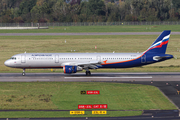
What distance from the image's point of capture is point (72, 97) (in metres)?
33.1

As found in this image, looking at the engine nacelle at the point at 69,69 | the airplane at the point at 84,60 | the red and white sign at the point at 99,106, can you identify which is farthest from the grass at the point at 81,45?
the red and white sign at the point at 99,106

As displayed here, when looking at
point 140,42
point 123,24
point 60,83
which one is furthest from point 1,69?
point 123,24

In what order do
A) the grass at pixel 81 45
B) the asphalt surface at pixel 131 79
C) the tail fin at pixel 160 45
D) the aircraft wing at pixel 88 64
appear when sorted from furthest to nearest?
the grass at pixel 81 45
the tail fin at pixel 160 45
the aircraft wing at pixel 88 64
the asphalt surface at pixel 131 79

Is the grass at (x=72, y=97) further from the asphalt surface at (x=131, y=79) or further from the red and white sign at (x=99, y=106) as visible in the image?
the asphalt surface at (x=131, y=79)

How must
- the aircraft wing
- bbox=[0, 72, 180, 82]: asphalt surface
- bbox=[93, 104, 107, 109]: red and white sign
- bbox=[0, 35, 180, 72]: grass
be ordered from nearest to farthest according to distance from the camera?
1. bbox=[93, 104, 107, 109]: red and white sign
2. bbox=[0, 72, 180, 82]: asphalt surface
3. the aircraft wing
4. bbox=[0, 35, 180, 72]: grass

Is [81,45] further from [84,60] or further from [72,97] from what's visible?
[72,97]

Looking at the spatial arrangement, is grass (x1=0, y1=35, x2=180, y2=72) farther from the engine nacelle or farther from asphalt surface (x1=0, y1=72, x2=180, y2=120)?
the engine nacelle

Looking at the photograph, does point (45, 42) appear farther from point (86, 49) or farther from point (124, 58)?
point (124, 58)

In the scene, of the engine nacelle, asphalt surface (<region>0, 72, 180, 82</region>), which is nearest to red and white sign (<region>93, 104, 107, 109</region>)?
asphalt surface (<region>0, 72, 180, 82</region>)

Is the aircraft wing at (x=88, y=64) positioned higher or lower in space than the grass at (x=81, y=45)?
lower

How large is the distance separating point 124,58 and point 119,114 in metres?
22.2

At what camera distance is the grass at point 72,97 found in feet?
93.9

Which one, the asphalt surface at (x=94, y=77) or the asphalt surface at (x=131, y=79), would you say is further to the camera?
the asphalt surface at (x=94, y=77)

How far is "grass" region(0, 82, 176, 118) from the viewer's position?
93.9ft
